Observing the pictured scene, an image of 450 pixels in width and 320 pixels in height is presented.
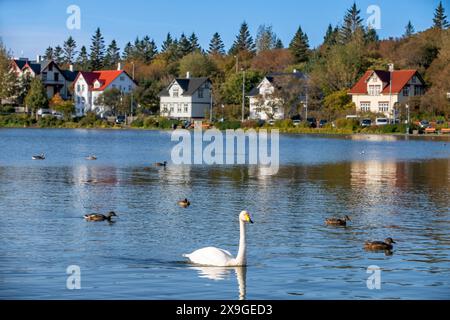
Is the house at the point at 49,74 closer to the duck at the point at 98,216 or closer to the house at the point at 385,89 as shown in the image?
the house at the point at 385,89

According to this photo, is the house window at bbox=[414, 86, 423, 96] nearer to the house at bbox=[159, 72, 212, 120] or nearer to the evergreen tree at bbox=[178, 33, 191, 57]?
the house at bbox=[159, 72, 212, 120]

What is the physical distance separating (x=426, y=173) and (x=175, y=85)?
80215 mm

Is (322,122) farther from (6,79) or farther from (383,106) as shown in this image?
(6,79)

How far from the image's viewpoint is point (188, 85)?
120 metres

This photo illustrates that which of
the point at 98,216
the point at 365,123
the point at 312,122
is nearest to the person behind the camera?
the point at 98,216

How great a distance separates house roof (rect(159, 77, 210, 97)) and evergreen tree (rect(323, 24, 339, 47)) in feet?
85.2

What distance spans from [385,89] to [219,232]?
3413 inches

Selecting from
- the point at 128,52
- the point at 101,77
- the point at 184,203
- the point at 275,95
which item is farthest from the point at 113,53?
the point at 184,203

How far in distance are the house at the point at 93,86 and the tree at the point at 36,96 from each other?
9772mm

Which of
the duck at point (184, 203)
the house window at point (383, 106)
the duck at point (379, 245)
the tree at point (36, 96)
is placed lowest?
the duck at point (379, 245)

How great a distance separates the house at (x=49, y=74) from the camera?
401 ft

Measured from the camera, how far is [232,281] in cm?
1562

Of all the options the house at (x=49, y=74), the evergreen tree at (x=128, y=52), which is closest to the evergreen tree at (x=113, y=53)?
the evergreen tree at (x=128, y=52)
